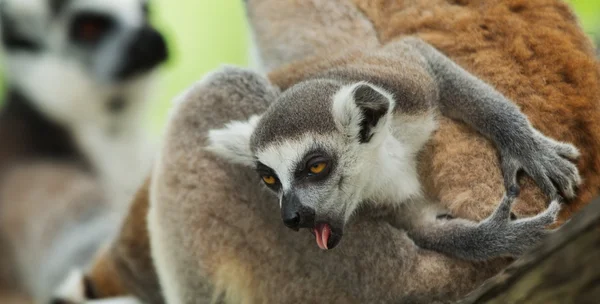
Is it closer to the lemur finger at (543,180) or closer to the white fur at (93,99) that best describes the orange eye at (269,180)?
the lemur finger at (543,180)

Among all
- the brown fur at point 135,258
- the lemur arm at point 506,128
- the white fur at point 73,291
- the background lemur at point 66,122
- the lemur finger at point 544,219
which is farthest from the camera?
the background lemur at point 66,122

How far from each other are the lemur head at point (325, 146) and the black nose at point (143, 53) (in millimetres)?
4533

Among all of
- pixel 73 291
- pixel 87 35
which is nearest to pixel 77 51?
pixel 87 35

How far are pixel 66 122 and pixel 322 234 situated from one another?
5829 millimetres

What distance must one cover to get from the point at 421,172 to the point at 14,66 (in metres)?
5.88

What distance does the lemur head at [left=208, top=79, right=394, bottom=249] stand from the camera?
100 inches

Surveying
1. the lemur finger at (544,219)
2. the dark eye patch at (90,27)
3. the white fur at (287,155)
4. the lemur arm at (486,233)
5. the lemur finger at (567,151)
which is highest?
the white fur at (287,155)

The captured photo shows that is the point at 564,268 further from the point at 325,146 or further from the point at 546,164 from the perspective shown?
the point at 325,146

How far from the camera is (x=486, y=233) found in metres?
2.42

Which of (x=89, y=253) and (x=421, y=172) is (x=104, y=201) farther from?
(x=421, y=172)

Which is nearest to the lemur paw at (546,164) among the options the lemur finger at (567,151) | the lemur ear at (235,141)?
the lemur finger at (567,151)

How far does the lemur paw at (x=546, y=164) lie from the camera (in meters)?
2.44

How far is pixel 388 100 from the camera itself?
8.50 feet

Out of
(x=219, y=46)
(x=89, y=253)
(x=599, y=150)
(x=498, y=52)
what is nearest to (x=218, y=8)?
(x=219, y=46)
